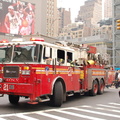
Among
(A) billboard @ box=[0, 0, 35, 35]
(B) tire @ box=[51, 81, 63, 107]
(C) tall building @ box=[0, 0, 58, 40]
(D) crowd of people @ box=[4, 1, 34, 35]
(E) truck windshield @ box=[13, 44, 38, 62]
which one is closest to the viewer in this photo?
(E) truck windshield @ box=[13, 44, 38, 62]

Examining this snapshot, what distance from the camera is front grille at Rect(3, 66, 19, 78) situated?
8727 millimetres

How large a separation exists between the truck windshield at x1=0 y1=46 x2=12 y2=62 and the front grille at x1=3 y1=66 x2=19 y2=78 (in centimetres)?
40

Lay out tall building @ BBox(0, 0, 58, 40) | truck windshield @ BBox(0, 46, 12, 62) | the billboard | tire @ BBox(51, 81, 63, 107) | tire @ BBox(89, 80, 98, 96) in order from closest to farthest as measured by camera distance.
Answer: truck windshield @ BBox(0, 46, 12, 62), tire @ BBox(51, 81, 63, 107), tire @ BBox(89, 80, 98, 96), tall building @ BBox(0, 0, 58, 40), the billboard

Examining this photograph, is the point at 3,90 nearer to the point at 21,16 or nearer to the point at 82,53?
the point at 82,53

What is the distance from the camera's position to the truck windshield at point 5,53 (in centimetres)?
923

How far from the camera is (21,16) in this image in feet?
244

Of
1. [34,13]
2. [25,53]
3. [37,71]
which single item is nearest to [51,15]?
[34,13]

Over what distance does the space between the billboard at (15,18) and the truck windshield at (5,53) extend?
63.1 metres

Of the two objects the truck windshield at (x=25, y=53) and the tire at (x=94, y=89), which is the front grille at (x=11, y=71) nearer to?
the truck windshield at (x=25, y=53)

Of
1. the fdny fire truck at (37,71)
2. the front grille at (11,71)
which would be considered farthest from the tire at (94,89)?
the front grille at (11,71)

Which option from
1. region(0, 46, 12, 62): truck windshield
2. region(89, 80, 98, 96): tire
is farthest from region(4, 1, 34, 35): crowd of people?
→ region(0, 46, 12, 62): truck windshield

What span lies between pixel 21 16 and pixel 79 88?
66045mm

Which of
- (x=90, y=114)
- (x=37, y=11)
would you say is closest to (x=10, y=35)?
(x=37, y=11)

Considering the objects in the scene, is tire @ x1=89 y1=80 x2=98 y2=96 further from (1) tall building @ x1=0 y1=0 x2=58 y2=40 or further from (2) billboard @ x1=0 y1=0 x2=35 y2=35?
(2) billboard @ x1=0 y1=0 x2=35 y2=35
